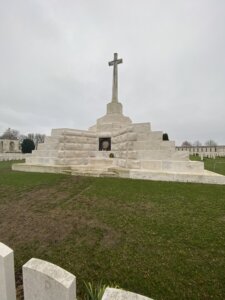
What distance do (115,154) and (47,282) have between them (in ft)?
46.1

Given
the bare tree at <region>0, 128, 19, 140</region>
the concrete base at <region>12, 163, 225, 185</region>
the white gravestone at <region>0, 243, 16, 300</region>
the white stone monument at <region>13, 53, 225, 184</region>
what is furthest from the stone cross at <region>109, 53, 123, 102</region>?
the bare tree at <region>0, 128, 19, 140</region>

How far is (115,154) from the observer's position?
1552 cm

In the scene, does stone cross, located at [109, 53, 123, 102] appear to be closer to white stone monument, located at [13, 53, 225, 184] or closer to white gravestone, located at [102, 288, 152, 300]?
white stone monument, located at [13, 53, 225, 184]

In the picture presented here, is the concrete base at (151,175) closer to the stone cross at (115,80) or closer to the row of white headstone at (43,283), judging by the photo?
the row of white headstone at (43,283)

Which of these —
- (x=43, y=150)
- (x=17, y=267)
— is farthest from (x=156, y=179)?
(x=43, y=150)

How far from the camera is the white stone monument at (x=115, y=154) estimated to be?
389 inches

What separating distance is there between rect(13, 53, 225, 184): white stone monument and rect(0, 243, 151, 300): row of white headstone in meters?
8.27

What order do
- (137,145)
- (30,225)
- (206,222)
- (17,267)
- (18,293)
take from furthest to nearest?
(137,145), (30,225), (206,222), (17,267), (18,293)

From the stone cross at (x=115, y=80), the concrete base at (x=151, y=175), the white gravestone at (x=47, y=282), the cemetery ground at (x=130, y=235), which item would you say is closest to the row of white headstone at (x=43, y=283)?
the white gravestone at (x=47, y=282)

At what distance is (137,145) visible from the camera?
12281mm

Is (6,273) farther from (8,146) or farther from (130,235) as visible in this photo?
(8,146)

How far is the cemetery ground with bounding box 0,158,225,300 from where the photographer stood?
3014 mm

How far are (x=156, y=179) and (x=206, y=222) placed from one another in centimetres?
468

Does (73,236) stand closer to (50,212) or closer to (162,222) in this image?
(50,212)
